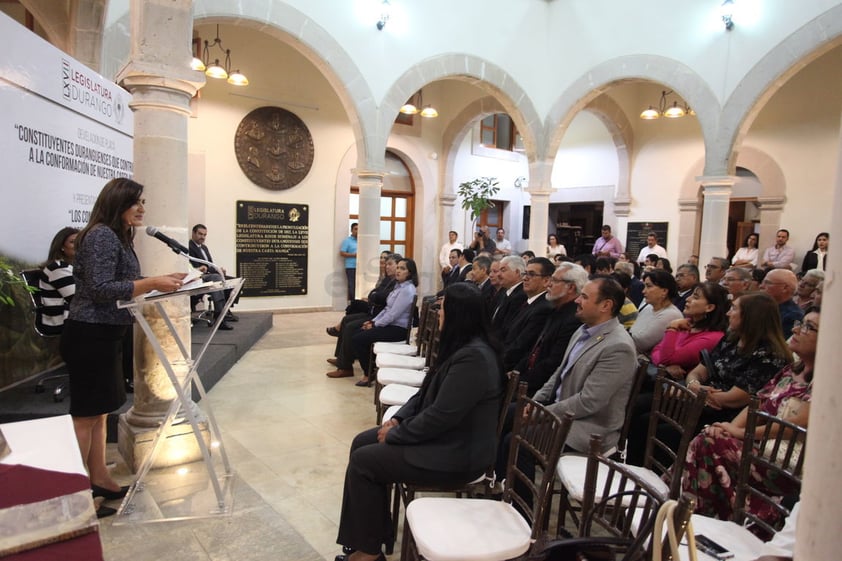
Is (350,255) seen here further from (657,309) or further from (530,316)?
(657,309)

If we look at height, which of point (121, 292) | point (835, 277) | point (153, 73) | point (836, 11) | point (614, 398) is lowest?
point (614, 398)

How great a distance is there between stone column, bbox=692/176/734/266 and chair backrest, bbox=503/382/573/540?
6.17 meters

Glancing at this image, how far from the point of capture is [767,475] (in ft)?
6.36

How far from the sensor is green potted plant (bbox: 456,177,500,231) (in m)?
10.5

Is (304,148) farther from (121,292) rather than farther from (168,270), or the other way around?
(121,292)

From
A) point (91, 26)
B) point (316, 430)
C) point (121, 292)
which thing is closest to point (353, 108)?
point (91, 26)

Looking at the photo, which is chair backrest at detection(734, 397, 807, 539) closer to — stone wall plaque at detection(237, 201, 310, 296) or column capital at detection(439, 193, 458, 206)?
stone wall plaque at detection(237, 201, 310, 296)

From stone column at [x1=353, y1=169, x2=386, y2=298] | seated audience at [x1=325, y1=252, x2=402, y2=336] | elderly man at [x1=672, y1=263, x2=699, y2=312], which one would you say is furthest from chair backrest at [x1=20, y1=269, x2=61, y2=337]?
elderly man at [x1=672, y1=263, x2=699, y2=312]

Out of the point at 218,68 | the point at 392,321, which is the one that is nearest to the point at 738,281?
the point at 392,321

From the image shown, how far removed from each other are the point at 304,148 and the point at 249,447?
637cm

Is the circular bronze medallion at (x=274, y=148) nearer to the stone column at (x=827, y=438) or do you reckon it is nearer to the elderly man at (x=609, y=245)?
the elderly man at (x=609, y=245)

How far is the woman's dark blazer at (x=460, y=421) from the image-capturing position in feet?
6.49

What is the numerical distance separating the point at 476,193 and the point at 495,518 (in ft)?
30.3

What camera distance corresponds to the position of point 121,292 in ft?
7.55
